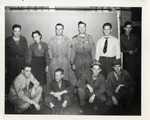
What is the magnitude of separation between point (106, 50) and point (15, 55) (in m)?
0.48

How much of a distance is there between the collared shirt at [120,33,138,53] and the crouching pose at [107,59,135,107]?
0.26 ft

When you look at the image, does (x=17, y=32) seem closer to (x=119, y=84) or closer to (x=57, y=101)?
(x=57, y=101)

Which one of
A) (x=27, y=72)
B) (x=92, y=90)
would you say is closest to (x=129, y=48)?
(x=92, y=90)

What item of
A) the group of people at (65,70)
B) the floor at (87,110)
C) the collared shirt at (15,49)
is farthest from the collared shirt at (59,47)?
the floor at (87,110)

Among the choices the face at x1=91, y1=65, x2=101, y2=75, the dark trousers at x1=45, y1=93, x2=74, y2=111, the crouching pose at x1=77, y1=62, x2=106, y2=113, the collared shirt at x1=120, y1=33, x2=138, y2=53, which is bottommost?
the dark trousers at x1=45, y1=93, x2=74, y2=111

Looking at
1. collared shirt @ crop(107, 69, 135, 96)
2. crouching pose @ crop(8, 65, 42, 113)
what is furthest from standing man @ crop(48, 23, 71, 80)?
collared shirt @ crop(107, 69, 135, 96)

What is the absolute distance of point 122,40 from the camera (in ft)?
4.09

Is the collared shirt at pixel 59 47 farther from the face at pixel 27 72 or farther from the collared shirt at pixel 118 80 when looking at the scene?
the collared shirt at pixel 118 80

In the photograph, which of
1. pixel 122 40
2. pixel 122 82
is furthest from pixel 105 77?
pixel 122 40

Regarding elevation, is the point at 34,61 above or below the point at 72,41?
below

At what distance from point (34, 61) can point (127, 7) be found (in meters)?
0.56

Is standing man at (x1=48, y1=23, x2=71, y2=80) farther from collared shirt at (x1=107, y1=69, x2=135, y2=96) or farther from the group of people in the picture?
collared shirt at (x1=107, y1=69, x2=135, y2=96)

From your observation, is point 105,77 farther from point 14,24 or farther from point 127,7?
point 14,24

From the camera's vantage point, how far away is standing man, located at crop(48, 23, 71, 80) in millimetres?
1243
